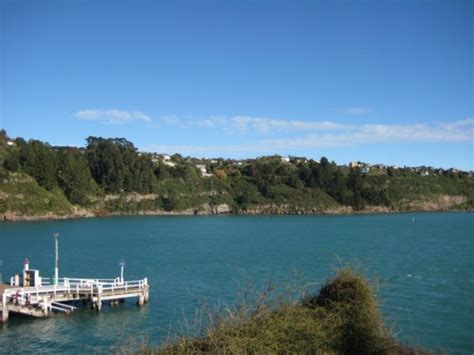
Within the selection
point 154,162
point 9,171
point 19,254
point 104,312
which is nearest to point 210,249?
point 19,254

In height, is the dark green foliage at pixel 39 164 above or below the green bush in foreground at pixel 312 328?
above

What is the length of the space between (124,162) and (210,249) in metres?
101

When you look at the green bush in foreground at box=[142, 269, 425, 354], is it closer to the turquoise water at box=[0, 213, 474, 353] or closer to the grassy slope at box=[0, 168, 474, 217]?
the turquoise water at box=[0, 213, 474, 353]

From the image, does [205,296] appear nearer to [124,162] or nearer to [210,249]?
[210,249]

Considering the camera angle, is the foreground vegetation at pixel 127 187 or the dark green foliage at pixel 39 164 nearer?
the foreground vegetation at pixel 127 187

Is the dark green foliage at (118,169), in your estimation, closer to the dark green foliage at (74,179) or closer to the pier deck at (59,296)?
the dark green foliage at (74,179)

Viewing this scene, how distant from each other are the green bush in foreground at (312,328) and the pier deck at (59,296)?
19.0 meters

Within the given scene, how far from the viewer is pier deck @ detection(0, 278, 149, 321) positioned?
1233 inches

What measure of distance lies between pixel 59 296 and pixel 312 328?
22.1m

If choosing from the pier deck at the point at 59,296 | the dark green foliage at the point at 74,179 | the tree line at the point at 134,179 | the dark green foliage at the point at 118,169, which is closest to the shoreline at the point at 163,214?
the tree line at the point at 134,179

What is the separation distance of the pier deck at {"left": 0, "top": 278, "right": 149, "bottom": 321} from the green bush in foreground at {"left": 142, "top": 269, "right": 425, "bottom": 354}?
748 inches

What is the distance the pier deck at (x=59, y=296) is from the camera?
31.3 m

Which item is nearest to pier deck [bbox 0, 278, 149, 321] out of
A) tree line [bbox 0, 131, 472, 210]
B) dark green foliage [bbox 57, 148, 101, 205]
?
tree line [bbox 0, 131, 472, 210]

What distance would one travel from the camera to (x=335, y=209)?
191 m
